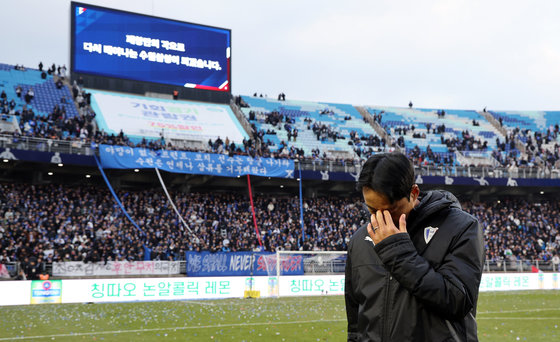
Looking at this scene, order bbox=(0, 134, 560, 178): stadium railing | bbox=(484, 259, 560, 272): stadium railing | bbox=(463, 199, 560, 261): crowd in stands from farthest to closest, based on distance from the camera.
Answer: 1. bbox=(463, 199, 560, 261): crowd in stands
2. bbox=(484, 259, 560, 272): stadium railing
3. bbox=(0, 134, 560, 178): stadium railing

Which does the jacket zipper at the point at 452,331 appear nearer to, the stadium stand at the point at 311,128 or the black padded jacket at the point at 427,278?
the black padded jacket at the point at 427,278

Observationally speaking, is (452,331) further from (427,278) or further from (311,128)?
(311,128)

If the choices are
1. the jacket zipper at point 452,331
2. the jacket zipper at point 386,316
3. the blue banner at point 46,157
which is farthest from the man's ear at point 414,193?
the blue banner at point 46,157

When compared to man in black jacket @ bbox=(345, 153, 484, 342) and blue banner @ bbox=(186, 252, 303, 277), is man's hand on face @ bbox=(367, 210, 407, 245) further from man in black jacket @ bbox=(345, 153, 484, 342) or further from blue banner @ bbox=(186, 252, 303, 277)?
blue banner @ bbox=(186, 252, 303, 277)

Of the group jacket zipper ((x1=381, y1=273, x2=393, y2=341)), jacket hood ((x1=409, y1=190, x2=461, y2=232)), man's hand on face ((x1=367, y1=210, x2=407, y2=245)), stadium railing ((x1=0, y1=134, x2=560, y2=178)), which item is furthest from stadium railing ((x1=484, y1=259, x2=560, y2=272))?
man's hand on face ((x1=367, y1=210, x2=407, y2=245))

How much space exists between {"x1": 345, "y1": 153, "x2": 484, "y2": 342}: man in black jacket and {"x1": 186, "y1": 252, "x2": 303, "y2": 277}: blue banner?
2782cm

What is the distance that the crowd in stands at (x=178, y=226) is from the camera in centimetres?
3116

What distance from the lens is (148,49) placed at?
49562 millimetres

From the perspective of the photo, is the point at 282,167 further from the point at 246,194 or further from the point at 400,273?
the point at 400,273

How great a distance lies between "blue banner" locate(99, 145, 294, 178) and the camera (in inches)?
1390

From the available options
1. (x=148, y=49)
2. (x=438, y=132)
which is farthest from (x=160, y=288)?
(x=438, y=132)

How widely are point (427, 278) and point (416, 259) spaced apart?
10cm

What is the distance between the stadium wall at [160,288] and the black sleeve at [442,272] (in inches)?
922

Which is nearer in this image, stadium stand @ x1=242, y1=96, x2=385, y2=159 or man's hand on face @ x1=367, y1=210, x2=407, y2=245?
man's hand on face @ x1=367, y1=210, x2=407, y2=245
